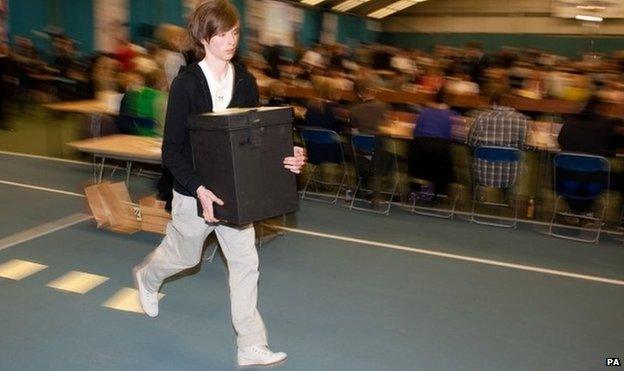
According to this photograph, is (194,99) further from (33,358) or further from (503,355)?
(503,355)

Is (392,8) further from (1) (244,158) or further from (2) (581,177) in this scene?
(1) (244,158)

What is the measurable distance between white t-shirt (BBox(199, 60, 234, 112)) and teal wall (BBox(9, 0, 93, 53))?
10927mm

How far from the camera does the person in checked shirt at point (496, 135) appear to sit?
5.38 meters

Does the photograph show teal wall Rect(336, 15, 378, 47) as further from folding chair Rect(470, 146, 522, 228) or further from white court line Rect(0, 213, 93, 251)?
white court line Rect(0, 213, 93, 251)

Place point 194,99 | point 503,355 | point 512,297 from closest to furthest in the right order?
point 194,99, point 503,355, point 512,297

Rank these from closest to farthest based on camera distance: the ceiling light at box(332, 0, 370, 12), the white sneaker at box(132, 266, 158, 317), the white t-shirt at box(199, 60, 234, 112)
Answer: the white t-shirt at box(199, 60, 234, 112) < the white sneaker at box(132, 266, 158, 317) < the ceiling light at box(332, 0, 370, 12)

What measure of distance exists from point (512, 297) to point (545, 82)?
255 inches

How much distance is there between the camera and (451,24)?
80.8 ft

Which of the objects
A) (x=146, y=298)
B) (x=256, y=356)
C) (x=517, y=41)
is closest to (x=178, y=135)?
(x=256, y=356)

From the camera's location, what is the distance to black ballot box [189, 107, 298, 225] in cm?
224

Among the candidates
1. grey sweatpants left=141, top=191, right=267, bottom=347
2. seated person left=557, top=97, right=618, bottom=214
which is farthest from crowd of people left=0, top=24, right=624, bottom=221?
grey sweatpants left=141, top=191, right=267, bottom=347

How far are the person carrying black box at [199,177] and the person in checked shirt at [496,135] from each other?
10.6 ft

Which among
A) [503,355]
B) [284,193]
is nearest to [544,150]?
[503,355]

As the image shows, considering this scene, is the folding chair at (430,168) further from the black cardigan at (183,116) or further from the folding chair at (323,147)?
the black cardigan at (183,116)
